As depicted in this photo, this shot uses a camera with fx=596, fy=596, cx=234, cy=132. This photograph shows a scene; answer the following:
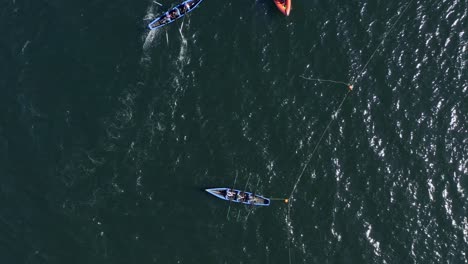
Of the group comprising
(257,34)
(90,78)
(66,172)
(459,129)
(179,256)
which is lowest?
(179,256)

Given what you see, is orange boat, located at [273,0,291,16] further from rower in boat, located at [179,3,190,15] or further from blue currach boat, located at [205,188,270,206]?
blue currach boat, located at [205,188,270,206]

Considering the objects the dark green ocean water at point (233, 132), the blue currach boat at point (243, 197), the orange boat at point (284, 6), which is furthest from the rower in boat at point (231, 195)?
the orange boat at point (284, 6)

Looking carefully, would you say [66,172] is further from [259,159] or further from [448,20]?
[448,20]

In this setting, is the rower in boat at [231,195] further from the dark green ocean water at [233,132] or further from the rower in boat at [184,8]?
the rower in boat at [184,8]

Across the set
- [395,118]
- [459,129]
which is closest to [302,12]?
[395,118]

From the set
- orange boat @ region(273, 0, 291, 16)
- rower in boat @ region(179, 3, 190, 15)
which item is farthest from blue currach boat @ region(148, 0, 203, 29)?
orange boat @ region(273, 0, 291, 16)

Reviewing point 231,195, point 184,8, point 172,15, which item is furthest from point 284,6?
point 231,195
